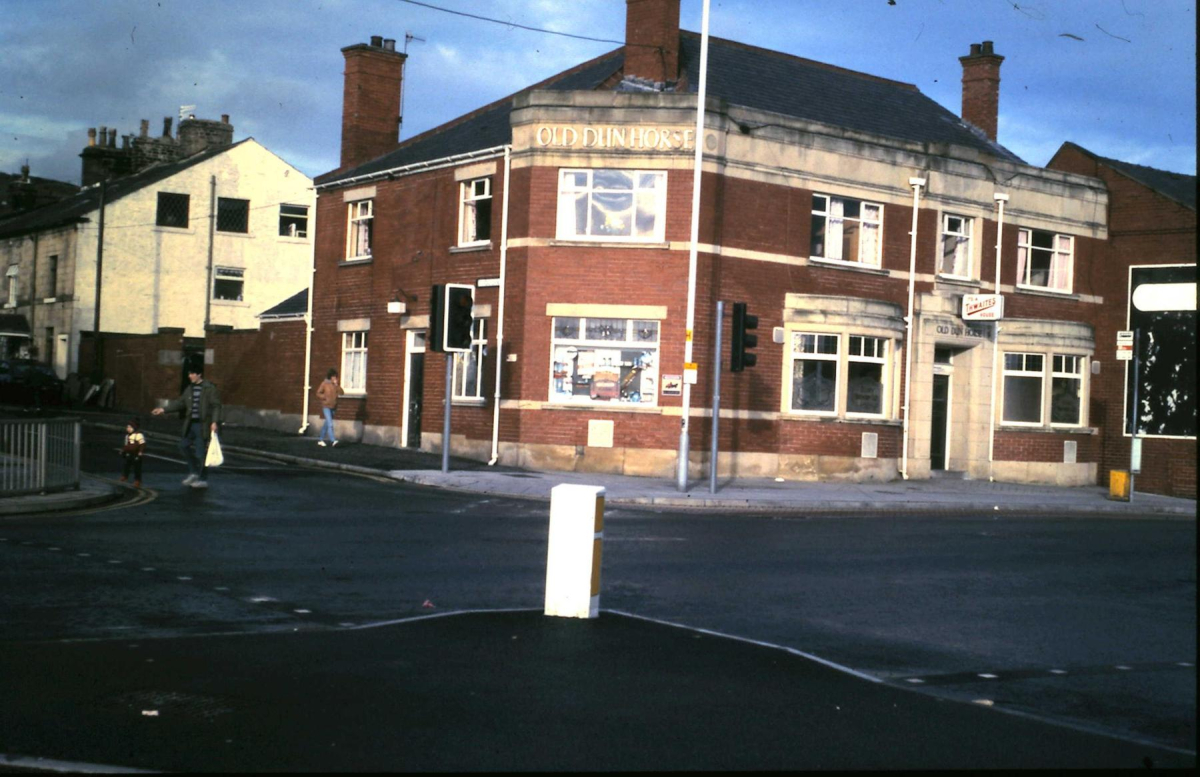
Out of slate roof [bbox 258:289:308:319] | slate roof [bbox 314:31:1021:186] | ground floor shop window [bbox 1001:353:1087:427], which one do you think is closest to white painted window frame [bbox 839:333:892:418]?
ground floor shop window [bbox 1001:353:1087:427]

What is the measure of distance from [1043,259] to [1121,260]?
7.48 ft

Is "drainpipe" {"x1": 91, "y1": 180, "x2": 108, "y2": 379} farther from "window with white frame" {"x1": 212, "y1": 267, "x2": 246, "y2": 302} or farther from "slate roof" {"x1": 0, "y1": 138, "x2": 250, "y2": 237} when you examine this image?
"window with white frame" {"x1": 212, "y1": 267, "x2": 246, "y2": 302}

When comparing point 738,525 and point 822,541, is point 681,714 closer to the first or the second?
point 822,541

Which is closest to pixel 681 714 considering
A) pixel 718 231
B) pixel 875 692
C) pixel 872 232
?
pixel 875 692

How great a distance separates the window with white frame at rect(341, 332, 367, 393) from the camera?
34688 millimetres

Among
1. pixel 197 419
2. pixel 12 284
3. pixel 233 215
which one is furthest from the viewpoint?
pixel 12 284

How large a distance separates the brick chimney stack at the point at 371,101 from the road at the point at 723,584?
64.3ft

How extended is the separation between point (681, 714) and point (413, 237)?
88.3 feet

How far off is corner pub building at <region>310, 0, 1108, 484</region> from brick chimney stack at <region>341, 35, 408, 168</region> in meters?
0.34

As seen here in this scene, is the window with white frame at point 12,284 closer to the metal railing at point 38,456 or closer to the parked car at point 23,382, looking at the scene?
the parked car at point 23,382

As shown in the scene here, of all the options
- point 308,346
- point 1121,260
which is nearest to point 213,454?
point 308,346

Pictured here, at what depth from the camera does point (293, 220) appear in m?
55.6

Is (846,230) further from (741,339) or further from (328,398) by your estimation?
(328,398)

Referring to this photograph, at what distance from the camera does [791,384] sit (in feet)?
97.1
